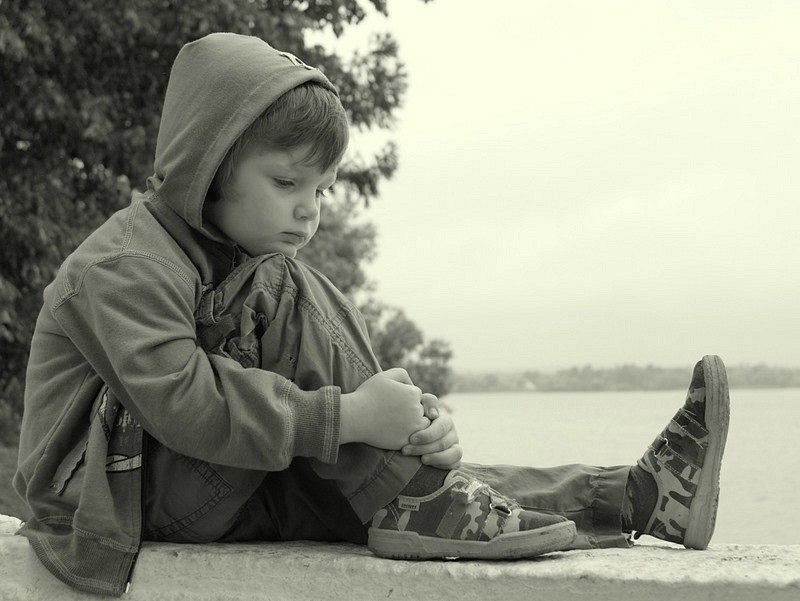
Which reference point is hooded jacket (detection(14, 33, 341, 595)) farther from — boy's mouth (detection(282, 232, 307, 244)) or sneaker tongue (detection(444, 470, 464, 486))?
Answer: sneaker tongue (detection(444, 470, 464, 486))

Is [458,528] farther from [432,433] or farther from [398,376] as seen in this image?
[398,376]

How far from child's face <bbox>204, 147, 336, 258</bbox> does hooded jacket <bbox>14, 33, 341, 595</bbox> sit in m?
0.06

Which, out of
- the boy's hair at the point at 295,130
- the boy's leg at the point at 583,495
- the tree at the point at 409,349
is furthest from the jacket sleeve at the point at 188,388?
the tree at the point at 409,349

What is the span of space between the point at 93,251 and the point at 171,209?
0.23 m

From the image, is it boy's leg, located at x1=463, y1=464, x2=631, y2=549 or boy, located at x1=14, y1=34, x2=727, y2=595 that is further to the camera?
boy's leg, located at x1=463, y1=464, x2=631, y2=549

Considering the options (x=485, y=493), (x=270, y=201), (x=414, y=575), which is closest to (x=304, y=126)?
(x=270, y=201)

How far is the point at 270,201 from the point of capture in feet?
7.14

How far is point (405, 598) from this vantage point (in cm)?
202

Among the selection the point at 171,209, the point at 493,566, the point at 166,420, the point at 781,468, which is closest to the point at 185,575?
the point at 166,420

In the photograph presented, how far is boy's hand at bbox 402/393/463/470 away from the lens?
6.56 ft

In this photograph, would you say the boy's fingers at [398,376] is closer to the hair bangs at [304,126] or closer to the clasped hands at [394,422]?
the clasped hands at [394,422]

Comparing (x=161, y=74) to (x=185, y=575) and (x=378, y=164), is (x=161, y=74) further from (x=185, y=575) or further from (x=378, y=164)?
(x=185, y=575)

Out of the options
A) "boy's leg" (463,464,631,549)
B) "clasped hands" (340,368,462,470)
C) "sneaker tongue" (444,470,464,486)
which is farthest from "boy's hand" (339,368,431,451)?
"boy's leg" (463,464,631,549)

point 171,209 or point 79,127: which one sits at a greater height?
point 79,127
